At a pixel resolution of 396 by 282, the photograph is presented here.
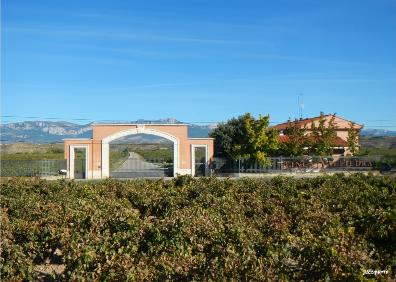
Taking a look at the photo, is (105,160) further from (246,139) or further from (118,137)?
(246,139)

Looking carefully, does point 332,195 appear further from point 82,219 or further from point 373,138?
point 373,138

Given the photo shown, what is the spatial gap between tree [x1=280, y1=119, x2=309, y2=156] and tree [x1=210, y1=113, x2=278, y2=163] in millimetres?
1856

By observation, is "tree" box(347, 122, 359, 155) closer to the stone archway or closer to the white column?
the stone archway

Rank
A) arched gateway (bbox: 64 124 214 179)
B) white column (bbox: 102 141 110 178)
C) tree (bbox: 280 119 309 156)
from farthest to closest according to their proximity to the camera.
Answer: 1. tree (bbox: 280 119 309 156)
2. white column (bbox: 102 141 110 178)
3. arched gateway (bbox: 64 124 214 179)

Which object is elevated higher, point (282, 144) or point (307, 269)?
point (282, 144)

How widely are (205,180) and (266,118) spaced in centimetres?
2214

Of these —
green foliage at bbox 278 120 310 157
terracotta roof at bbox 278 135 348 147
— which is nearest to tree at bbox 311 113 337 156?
green foliage at bbox 278 120 310 157

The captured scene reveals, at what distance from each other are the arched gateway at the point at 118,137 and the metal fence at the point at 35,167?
1.12m

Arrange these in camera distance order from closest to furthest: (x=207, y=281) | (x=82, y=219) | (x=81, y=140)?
(x=207, y=281) < (x=82, y=219) < (x=81, y=140)

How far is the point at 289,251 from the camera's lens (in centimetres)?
782

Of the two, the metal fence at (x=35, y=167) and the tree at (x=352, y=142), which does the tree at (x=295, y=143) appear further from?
the metal fence at (x=35, y=167)

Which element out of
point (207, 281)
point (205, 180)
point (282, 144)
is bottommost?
point (207, 281)

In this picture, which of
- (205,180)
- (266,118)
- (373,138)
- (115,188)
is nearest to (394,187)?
(205,180)

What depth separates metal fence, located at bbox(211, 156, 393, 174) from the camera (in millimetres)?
39406
